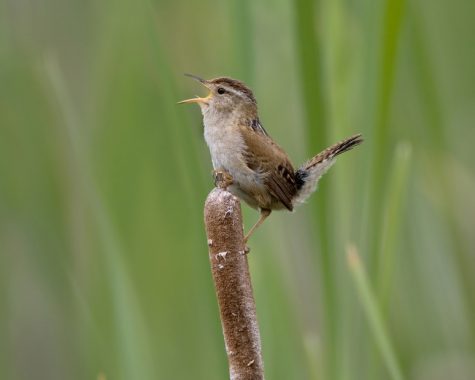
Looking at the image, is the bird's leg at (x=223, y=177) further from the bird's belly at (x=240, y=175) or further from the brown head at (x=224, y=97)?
the brown head at (x=224, y=97)

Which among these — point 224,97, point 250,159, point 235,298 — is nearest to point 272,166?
point 250,159

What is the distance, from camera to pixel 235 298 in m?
1.43

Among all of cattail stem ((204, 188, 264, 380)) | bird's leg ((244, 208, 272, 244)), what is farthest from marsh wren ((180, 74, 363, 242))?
cattail stem ((204, 188, 264, 380))

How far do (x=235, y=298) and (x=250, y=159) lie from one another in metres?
0.78

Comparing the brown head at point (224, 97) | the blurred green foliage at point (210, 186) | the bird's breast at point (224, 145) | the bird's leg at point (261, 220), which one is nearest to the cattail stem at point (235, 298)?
the blurred green foliage at point (210, 186)

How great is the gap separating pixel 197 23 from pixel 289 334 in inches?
51.1

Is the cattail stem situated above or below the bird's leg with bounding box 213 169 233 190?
below

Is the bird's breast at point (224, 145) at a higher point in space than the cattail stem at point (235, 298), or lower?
higher

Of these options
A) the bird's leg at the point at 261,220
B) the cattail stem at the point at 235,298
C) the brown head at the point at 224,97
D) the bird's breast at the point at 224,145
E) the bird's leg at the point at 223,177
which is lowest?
the cattail stem at the point at 235,298

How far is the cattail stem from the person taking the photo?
4.58ft

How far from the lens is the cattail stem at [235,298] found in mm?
1395

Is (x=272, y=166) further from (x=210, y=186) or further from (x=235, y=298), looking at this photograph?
(x=235, y=298)

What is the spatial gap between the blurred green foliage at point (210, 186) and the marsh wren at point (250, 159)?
0.24ft

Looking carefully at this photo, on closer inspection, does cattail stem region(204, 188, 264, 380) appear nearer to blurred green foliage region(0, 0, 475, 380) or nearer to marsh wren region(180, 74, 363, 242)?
blurred green foliage region(0, 0, 475, 380)
